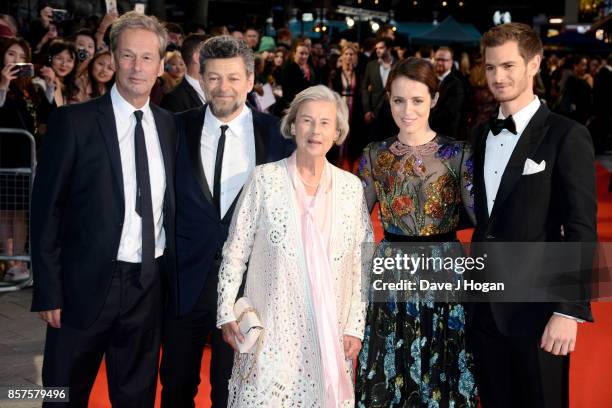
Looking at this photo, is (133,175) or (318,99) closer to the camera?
(318,99)

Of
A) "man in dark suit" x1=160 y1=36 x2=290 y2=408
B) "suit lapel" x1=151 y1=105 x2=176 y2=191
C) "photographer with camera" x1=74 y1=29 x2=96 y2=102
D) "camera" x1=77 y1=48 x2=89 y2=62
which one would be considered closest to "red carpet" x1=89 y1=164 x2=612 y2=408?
"man in dark suit" x1=160 y1=36 x2=290 y2=408

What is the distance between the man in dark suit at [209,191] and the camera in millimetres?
4059

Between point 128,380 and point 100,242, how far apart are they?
2.32ft

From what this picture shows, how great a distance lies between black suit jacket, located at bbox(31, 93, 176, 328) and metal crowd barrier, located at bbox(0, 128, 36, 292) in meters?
3.07

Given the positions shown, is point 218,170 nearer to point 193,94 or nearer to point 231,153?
point 231,153

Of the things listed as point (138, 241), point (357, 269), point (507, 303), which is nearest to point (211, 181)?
point (138, 241)

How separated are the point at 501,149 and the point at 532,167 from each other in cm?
22

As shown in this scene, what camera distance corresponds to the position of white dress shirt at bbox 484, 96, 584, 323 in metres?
3.71

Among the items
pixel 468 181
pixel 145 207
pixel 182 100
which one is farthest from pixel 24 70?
pixel 468 181

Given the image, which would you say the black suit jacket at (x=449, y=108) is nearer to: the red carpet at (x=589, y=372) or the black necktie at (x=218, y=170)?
the red carpet at (x=589, y=372)

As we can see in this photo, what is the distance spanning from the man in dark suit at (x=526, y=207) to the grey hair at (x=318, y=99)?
676 mm

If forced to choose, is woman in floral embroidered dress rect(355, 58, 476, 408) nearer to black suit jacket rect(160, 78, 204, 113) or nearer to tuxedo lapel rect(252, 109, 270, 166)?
tuxedo lapel rect(252, 109, 270, 166)

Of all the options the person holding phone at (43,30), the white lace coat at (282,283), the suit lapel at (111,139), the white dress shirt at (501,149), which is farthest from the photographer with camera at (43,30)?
the white dress shirt at (501,149)

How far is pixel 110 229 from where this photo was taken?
3.71 m
